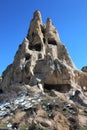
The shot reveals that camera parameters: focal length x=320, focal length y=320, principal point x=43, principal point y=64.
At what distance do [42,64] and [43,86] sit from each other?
331cm

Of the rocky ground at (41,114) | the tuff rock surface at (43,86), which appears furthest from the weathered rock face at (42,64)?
the rocky ground at (41,114)

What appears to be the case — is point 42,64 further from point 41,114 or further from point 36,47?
point 41,114

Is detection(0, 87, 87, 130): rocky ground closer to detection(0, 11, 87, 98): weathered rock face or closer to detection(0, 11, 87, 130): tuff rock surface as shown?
detection(0, 11, 87, 130): tuff rock surface

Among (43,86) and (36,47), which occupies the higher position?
(36,47)

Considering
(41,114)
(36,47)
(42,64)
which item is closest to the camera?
(41,114)

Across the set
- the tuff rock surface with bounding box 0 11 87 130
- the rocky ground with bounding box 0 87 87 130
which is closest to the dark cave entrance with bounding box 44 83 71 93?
the tuff rock surface with bounding box 0 11 87 130

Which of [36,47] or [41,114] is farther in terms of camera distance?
[36,47]

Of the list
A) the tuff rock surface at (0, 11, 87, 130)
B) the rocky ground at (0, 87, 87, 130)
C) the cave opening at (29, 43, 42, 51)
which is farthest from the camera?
the cave opening at (29, 43, 42, 51)

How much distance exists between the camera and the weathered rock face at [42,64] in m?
41.6

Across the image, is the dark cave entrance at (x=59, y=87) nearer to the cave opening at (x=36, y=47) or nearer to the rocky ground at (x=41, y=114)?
the rocky ground at (x=41, y=114)

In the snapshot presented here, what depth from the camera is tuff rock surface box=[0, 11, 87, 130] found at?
2925 centimetres

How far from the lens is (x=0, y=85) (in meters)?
46.7

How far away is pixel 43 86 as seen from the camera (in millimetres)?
40812

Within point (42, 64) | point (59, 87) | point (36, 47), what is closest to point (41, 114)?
A: point (59, 87)
